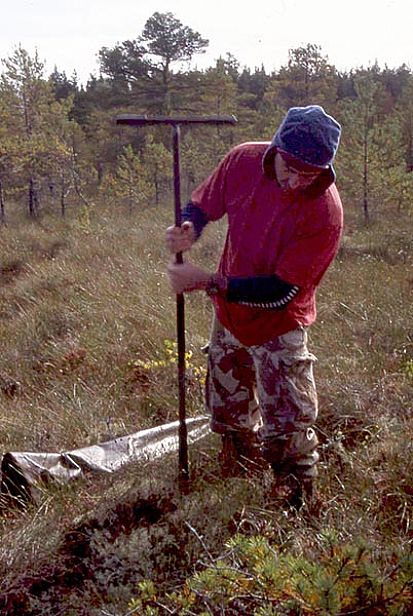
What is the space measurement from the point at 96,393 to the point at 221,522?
2076 millimetres

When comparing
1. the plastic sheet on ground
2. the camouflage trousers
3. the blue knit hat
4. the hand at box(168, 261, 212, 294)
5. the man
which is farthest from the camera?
the plastic sheet on ground

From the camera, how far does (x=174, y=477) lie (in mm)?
3012

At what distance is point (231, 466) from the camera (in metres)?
3.05

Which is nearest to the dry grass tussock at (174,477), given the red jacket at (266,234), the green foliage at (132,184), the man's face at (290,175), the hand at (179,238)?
the red jacket at (266,234)

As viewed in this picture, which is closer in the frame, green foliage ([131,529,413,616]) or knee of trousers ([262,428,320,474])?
green foliage ([131,529,413,616])

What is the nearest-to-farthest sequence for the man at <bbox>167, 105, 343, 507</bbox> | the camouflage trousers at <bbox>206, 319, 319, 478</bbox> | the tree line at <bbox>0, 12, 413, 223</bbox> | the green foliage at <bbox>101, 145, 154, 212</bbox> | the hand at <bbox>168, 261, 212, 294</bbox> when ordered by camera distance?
the man at <bbox>167, 105, 343, 507</bbox> → the hand at <bbox>168, 261, 212, 294</bbox> → the camouflage trousers at <bbox>206, 319, 319, 478</bbox> → the tree line at <bbox>0, 12, 413, 223</bbox> → the green foliage at <bbox>101, 145, 154, 212</bbox>

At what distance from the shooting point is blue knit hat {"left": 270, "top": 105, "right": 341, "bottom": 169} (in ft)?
7.27

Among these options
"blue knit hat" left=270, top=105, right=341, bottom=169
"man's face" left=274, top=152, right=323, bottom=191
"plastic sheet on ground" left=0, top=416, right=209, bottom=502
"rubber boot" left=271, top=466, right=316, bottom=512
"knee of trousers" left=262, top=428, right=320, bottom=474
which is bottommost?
"plastic sheet on ground" left=0, top=416, right=209, bottom=502

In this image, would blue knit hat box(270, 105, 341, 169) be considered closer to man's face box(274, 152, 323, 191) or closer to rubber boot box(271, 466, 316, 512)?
man's face box(274, 152, 323, 191)

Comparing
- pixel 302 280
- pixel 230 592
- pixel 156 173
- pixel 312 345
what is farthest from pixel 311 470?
pixel 156 173

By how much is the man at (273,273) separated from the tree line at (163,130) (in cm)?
1244

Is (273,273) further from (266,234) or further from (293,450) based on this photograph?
(293,450)

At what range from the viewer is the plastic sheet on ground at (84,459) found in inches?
123

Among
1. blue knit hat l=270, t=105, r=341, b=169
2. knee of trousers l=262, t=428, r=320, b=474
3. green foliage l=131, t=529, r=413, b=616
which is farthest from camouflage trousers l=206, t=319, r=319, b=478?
green foliage l=131, t=529, r=413, b=616
